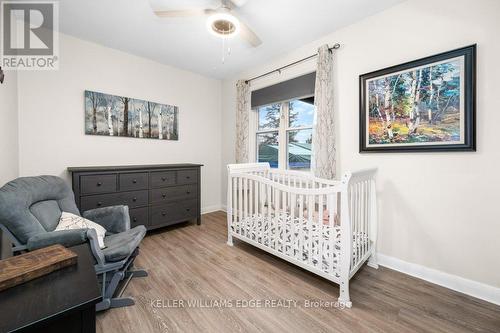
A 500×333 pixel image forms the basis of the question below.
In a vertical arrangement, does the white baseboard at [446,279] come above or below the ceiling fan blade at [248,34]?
below

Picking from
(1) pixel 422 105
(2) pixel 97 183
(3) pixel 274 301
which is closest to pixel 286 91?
(1) pixel 422 105

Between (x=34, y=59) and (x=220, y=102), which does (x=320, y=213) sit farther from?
(x=34, y=59)

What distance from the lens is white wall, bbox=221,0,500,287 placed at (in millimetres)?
1553

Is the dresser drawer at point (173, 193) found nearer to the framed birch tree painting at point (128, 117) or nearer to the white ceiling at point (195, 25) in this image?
the framed birch tree painting at point (128, 117)

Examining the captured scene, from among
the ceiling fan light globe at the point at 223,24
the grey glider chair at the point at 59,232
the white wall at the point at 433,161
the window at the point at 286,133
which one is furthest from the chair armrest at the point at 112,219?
the white wall at the point at 433,161

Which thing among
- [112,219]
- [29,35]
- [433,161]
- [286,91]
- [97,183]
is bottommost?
[112,219]

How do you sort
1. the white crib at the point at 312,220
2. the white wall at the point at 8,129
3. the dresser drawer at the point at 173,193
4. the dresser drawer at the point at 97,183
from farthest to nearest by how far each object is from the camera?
the dresser drawer at the point at 173,193 < the dresser drawer at the point at 97,183 < the white wall at the point at 8,129 < the white crib at the point at 312,220

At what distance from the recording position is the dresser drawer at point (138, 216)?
2.55 m

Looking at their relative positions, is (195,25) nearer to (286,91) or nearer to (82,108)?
(286,91)

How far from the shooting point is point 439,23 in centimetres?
173

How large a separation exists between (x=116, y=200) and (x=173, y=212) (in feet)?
2.39

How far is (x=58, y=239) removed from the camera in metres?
1.36

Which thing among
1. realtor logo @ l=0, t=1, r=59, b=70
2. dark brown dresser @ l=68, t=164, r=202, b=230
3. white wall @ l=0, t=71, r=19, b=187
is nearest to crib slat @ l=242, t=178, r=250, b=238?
dark brown dresser @ l=68, t=164, r=202, b=230

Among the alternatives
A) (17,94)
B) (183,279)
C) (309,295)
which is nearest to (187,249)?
(183,279)
